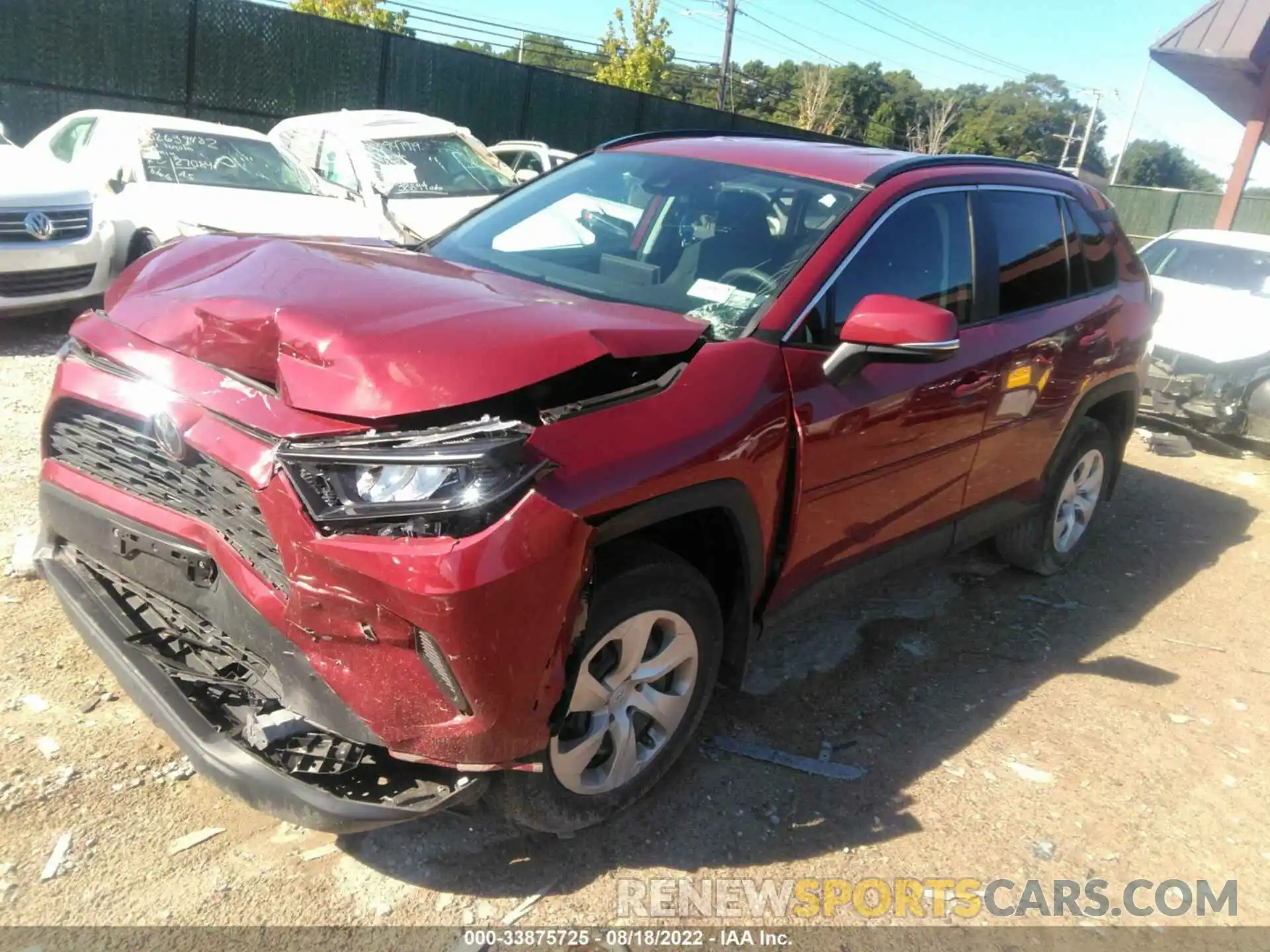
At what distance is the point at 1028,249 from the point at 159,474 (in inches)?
137

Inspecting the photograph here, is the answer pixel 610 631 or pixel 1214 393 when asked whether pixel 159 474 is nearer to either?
pixel 610 631

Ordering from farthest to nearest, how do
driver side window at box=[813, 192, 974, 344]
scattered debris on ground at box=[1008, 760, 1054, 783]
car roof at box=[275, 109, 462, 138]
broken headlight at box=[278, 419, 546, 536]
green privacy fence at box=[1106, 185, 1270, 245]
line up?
green privacy fence at box=[1106, 185, 1270, 245], car roof at box=[275, 109, 462, 138], scattered debris on ground at box=[1008, 760, 1054, 783], driver side window at box=[813, 192, 974, 344], broken headlight at box=[278, 419, 546, 536]

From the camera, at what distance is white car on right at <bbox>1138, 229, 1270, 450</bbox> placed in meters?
7.98

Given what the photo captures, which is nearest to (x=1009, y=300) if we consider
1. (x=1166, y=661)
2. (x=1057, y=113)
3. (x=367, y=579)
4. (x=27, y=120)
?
(x=1166, y=661)

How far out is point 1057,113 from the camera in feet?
327

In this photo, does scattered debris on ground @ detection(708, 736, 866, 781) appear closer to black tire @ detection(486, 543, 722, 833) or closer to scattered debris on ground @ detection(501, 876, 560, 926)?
black tire @ detection(486, 543, 722, 833)

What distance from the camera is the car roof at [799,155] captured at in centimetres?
351

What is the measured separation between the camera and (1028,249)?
4.19m

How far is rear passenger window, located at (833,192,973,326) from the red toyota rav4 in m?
0.01

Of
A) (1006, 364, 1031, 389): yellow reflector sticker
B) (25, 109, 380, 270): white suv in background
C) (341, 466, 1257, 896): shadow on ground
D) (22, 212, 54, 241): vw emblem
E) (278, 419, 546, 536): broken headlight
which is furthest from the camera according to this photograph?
(25, 109, 380, 270): white suv in background

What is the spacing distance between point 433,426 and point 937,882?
195 centimetres

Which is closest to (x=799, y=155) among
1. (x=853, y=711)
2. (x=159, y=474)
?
(x=853, y=711)

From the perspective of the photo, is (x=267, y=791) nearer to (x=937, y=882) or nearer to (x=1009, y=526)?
(x=937, y=882)

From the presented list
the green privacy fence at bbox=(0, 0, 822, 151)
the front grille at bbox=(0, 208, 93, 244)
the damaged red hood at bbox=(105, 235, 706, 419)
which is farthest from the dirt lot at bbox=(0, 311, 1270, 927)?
the green privacy fence at bbox=(0, 0, 822, 151)
